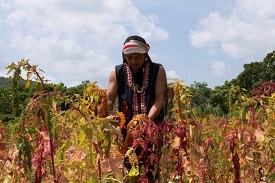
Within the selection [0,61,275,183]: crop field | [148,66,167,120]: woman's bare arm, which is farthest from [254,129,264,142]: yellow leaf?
[148,66,167,120]: woman's bare arm

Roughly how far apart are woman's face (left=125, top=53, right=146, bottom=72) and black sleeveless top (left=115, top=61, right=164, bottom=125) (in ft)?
0.21

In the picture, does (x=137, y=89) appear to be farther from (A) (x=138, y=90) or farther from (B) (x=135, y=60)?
(B) (x=135, y=60)

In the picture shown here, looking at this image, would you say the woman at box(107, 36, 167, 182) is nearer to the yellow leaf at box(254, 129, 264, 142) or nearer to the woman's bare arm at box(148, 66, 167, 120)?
the woman's bare arm at box(148, 66, 167, 120)

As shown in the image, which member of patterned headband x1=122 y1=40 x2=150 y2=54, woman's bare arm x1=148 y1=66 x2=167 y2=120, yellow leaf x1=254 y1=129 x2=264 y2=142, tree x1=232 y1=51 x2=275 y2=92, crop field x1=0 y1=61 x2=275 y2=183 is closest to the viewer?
crop field x1=0 y1=61 x2=275 y2=183

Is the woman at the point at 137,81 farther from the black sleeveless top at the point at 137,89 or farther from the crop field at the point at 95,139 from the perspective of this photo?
the crop field at the point at 95,139

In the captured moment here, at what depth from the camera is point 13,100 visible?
1.35m

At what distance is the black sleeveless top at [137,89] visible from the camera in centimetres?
277

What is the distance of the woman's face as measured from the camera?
8.97 ft

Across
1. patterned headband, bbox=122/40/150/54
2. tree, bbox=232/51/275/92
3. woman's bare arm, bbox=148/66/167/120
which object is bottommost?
woman's bare arm, bbox=148/66/167/120

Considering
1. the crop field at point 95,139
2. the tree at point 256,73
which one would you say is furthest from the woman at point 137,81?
the tree at point 256,73

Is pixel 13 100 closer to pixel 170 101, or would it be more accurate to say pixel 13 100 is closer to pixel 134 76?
pixel 170 101

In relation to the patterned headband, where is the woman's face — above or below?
below

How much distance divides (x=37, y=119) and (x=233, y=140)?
0.93 meters

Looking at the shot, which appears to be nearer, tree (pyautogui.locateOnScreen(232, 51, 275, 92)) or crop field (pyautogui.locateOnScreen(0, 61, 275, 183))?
crop field (pyautogui.locateOnScreen(0, 61, 275, 183))
